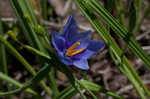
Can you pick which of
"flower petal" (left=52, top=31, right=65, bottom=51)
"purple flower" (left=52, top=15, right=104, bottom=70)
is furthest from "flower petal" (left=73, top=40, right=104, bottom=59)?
"flower petal" (left=52, top=31, right=65, bottom=51)

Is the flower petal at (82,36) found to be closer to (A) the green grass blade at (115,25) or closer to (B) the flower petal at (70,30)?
(B) the flower petal at (70,30)

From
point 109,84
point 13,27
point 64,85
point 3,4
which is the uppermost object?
point 3,4

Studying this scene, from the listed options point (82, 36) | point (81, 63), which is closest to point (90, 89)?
point (81, 63)

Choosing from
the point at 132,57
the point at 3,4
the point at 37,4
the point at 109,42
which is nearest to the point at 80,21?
the point at 37,4

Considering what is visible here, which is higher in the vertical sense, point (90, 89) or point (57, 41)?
point (57, 41)

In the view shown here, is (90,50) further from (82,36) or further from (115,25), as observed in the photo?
(115,25)

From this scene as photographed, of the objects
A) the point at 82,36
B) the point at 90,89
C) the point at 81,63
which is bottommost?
the point at 90,89

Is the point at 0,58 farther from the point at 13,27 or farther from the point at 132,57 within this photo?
the point at 132,57

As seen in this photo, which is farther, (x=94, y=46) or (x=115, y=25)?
(x=94, y=46)
